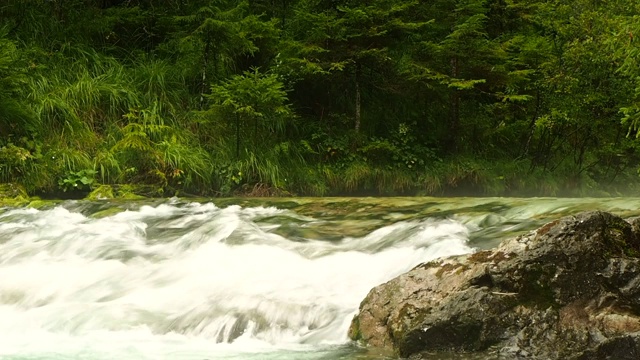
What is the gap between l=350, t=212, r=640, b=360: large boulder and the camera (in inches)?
127

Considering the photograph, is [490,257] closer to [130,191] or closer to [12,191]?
[130,191]

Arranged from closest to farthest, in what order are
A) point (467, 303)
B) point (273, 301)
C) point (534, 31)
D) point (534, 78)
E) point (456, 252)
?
point (467, 303), point (273, 301), point (456, 252), point (534, 78), point (534, 31)

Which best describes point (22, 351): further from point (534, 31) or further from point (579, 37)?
point (534, 31)

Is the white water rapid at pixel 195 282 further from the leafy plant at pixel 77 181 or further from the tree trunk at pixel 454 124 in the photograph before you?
the tree trunk at pixel 454 124

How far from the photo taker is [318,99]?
13406 mm

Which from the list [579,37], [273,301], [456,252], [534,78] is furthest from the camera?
[534,78]

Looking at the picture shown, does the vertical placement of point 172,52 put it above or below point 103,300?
above

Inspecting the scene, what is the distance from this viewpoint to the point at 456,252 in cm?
485

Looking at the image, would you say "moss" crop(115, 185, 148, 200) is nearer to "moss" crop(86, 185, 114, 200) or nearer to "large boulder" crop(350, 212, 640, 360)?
"moss" crop(86, 185, 114, 200)

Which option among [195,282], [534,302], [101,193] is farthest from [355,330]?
[101,193]

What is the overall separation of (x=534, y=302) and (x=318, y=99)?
A: 10.3 m

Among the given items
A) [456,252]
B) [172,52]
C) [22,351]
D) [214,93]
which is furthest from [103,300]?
[172,52]

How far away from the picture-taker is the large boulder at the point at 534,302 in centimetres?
323

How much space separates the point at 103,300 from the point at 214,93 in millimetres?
6296
